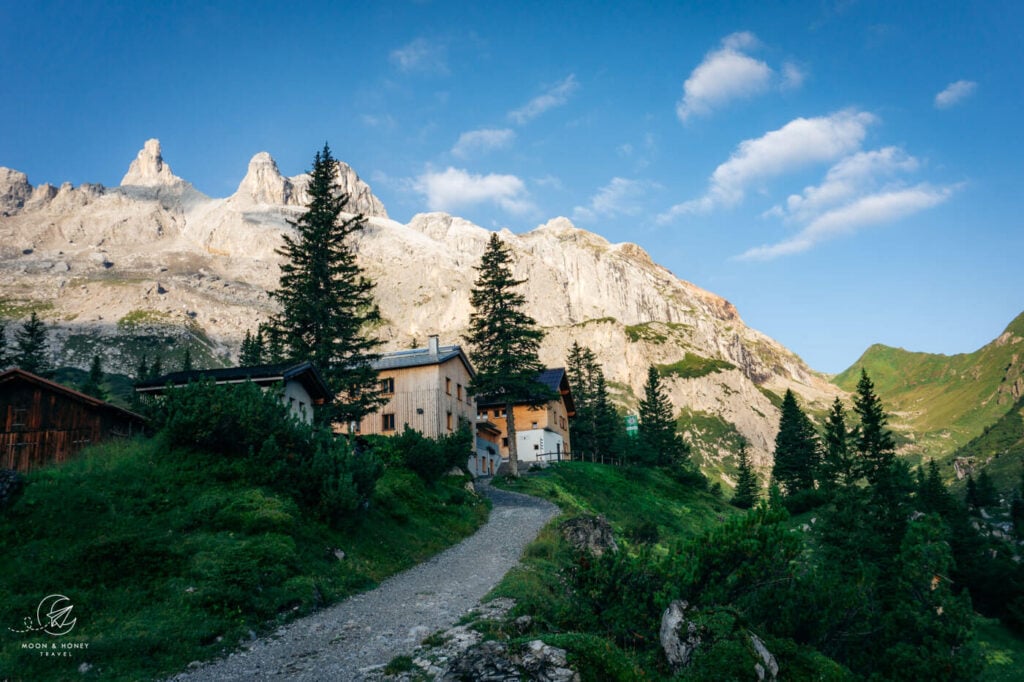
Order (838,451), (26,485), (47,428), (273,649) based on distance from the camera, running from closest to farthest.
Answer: (273,649) < (26,485) < (47,428) < (838,451)

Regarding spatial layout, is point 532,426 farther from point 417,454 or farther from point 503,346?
point 417,454

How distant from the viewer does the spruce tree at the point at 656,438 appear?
73062 millimetres

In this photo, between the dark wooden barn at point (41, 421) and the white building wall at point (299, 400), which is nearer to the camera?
the dark wooden barn at point (41, 421)

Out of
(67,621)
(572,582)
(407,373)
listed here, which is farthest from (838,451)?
(67,621)

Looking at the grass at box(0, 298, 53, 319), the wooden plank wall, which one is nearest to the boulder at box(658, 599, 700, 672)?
the wooden plank wall

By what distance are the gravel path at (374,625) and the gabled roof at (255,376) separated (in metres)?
12.9

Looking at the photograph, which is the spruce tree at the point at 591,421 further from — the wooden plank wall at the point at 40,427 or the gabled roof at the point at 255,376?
the wooden plank wall at the point at 40,427

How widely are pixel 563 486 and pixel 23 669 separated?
36.3 m

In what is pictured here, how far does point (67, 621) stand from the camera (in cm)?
1191

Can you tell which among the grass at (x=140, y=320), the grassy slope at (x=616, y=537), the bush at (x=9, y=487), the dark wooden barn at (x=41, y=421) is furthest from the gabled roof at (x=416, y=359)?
the grass at (x=140, y=320)

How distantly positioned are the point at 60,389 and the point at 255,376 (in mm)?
8055

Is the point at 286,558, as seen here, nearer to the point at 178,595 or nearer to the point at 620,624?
the point at 178,595

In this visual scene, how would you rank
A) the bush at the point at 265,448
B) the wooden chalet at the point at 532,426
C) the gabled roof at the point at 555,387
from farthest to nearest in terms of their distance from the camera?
the wooden chalet at the point at 532,426
the gabled roof at the point at 555,387
the bush at the point at 265,448

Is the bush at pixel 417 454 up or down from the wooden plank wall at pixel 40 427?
down
